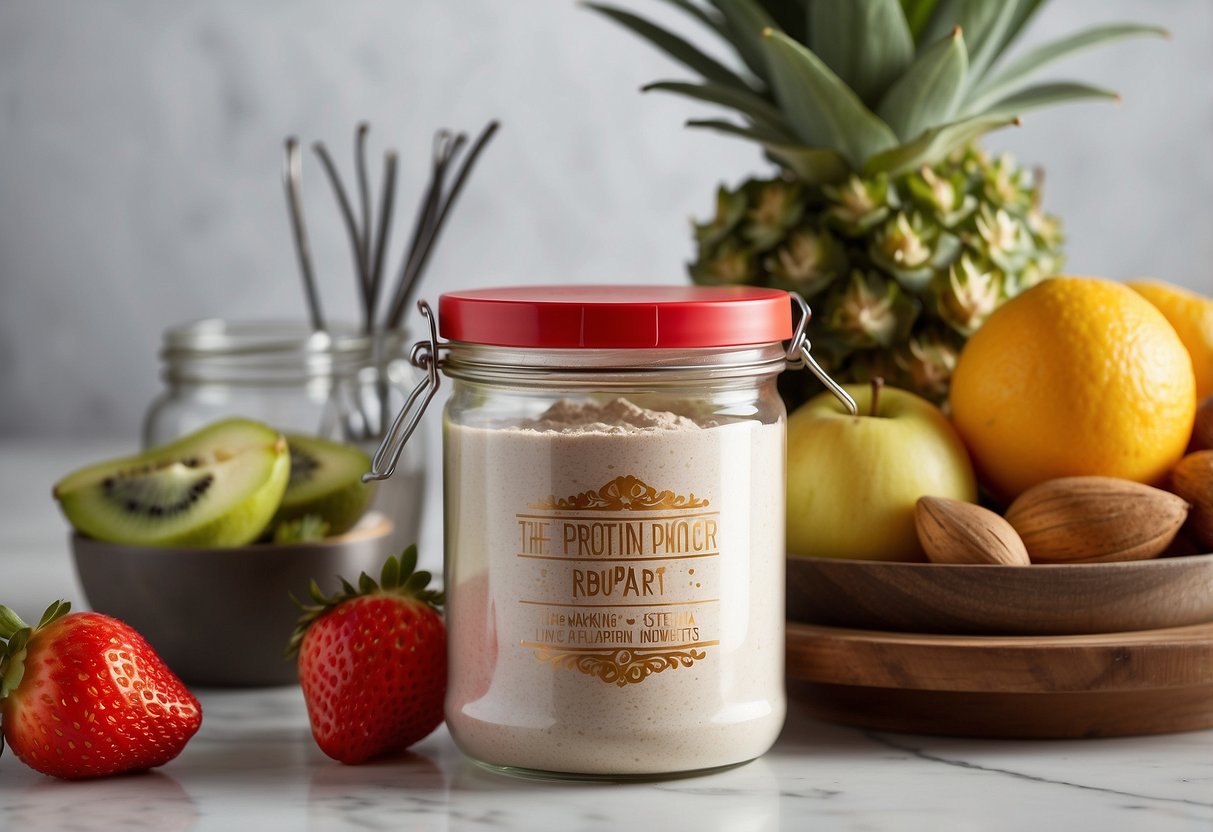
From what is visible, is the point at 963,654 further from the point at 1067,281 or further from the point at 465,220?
the point at 465,220

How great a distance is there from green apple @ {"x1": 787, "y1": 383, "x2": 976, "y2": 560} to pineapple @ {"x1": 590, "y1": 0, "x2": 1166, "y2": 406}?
0.21 m

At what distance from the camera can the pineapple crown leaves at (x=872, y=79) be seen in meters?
1.00

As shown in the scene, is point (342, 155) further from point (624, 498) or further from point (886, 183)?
point (624, 498)

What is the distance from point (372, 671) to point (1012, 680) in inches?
12.4

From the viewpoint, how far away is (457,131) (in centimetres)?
197

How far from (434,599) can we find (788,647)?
19cm

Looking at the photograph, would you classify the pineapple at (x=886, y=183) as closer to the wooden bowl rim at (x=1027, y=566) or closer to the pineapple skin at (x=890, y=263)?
the pineapple skin at (x=890, y=263)

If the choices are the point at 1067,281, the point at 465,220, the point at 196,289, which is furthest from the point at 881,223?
the point at 196,289

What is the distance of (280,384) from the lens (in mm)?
1012

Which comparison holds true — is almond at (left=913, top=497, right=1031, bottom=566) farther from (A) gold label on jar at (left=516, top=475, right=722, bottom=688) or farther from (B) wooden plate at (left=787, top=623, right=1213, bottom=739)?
(A) gold label on jar at (left=516, top=475, right=722, bottom=688)

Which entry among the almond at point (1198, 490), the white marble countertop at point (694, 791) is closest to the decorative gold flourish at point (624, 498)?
the white marble countertop at point (694, 791)

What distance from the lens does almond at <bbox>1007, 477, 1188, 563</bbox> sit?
29.5 inches

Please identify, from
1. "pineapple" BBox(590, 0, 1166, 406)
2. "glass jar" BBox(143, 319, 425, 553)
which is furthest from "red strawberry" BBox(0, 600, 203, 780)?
"pineapple" BBox(590, 0, 1166, 406)

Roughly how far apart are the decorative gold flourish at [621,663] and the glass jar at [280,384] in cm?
34
